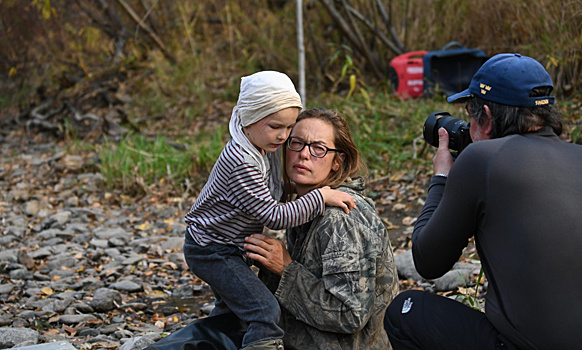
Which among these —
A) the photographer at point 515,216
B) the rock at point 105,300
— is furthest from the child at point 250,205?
the rock at point 105,300

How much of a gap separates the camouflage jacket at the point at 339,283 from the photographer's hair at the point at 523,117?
70cm

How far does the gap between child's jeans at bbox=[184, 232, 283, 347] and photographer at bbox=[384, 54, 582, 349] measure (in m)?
0.67

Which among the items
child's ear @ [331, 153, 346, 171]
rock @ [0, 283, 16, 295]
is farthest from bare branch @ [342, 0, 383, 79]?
child's ear @ [331, 153, 346, 171]

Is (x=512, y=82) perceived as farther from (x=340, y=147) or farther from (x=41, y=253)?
(x=41, y=253)

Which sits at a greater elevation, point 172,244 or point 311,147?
point 311,147

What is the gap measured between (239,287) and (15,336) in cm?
129

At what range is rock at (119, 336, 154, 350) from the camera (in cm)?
313

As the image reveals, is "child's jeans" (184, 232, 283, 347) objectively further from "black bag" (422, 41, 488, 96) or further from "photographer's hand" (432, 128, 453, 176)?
"black bag" (422, 41, 488, 96)

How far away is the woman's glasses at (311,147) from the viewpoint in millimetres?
2709

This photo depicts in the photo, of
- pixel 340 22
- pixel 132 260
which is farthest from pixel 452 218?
pixel 340 22

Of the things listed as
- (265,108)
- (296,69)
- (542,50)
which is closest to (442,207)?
(265,108)

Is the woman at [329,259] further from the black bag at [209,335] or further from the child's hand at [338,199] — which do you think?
the black bag at [209,335]

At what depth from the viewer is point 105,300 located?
394 centimetres

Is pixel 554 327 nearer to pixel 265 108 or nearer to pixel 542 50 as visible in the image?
pixel 265 108
